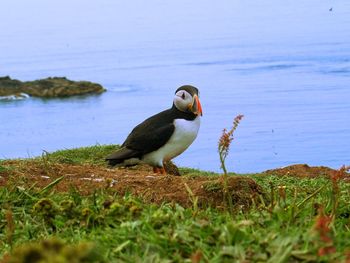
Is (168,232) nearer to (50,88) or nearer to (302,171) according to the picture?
(302,171)

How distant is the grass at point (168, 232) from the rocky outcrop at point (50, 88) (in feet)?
58.4

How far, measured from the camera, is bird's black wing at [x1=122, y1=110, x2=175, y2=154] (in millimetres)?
8125

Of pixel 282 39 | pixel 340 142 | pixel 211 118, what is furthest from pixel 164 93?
pixel 282 39

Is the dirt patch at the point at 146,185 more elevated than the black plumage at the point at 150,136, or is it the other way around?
the dirt patch at the point at 146,185

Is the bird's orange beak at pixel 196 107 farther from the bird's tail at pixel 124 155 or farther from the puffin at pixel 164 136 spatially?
the bird's tail at pixel 124 155

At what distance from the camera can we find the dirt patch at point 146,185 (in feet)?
15.5

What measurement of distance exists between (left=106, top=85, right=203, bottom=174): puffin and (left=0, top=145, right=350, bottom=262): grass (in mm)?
3813

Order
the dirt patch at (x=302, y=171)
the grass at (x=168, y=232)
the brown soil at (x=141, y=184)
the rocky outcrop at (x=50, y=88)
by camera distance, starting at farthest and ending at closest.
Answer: the rocky outcrop at (x=50, y=88)
the dirt patch at (x=302, y=171)
the brown soil at (x=141, y=184)
the grass at (x=168, y=232)

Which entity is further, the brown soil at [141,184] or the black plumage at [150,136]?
the black plumage at [150,136]

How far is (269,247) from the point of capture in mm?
2652

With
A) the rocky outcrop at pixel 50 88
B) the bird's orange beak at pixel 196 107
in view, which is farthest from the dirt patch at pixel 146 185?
the rocky outcrop at pixel 50 88

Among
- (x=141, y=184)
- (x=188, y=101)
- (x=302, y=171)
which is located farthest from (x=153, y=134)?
(x=141, y=184)

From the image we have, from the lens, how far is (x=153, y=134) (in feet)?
26.7

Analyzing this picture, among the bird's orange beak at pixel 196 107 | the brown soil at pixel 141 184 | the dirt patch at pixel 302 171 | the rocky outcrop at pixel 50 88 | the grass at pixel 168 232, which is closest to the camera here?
the grass at pixel 168 232
